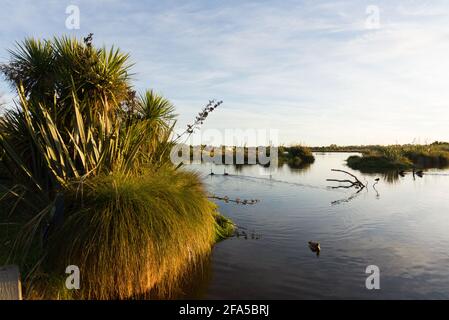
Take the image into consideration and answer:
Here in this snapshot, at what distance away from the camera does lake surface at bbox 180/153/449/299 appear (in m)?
7.86

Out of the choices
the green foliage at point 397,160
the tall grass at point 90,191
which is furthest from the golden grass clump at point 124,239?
the green foliage at point 397,160

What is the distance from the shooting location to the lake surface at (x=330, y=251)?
7859mm

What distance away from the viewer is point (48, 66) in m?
10.4

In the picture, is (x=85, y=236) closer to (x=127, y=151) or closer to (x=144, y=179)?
(x=144, y=179)

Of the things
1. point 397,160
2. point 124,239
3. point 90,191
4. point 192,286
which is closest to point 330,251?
point 192,286

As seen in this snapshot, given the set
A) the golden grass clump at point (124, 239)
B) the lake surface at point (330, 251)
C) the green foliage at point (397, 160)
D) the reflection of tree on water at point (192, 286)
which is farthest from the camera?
the green foliage at point (397, 160)

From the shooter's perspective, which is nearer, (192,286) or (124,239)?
(124,239)

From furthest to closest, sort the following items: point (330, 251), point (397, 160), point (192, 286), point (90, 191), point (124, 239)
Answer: point (397, 160)
point (330, 251)
point (192, 286)
point (90, 191)
point (124, 239)

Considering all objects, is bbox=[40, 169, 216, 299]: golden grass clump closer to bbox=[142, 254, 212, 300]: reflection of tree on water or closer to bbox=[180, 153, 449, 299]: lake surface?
bbox=[142, 254, 212, 300]: reflection of tree on water

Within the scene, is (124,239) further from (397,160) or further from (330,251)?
(397,160)

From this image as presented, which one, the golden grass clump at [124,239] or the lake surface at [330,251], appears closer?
the golden grass clump at [124,239]

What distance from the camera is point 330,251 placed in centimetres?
1051

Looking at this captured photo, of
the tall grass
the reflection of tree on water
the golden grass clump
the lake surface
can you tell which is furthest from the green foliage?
the golden grass clump

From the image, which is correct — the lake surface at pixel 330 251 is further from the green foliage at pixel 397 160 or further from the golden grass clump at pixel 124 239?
the green foliage at pixel 397 160
